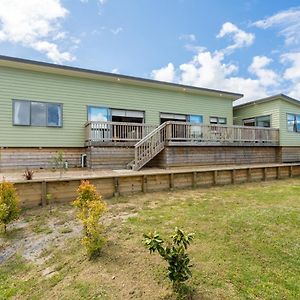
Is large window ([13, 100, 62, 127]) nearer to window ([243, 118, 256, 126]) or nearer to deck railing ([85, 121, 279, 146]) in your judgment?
deck railing ([85, 121, 279, 146])

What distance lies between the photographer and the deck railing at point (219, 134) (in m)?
12.3

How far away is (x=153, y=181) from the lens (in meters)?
8.52

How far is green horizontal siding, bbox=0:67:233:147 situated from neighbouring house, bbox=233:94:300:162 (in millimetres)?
5987

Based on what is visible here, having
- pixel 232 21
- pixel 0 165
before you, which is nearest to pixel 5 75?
pixel 0 165

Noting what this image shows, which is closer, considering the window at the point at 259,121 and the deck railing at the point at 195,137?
the deck railing at the point at 195,137

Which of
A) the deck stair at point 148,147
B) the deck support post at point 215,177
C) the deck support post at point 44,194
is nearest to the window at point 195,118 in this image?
the deck stair at point 148,147

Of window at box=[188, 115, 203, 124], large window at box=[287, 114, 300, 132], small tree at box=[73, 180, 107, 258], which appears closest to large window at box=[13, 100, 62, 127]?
window at box=[188, 115, 203, 124]

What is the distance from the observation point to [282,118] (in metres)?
16.8

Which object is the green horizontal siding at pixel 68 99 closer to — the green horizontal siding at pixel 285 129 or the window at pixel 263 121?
the window at pixel 263 121

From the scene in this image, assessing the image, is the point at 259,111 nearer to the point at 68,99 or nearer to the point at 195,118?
the point at 195,118

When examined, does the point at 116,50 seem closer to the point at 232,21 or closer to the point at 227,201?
the point at 232,21

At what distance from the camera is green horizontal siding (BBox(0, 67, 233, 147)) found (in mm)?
11297

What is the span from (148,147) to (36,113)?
567 centimetres

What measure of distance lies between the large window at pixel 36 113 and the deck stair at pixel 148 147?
4431 millimetres
